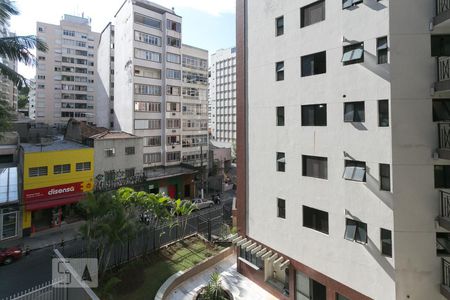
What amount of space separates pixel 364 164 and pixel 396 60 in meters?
4.60

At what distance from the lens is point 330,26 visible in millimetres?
14094

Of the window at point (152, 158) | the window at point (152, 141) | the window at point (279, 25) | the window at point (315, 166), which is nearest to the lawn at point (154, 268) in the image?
the window at point (315, 166)

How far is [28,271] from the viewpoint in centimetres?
2055

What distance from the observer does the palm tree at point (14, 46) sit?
12.4m

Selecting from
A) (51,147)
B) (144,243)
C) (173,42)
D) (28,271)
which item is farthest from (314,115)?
(173,42)

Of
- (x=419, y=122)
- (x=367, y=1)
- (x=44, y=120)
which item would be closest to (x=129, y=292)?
(x=419, y=122)

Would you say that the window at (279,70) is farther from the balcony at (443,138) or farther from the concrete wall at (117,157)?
the concrete wall at (117,157)

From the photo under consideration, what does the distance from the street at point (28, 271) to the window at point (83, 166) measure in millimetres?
9096

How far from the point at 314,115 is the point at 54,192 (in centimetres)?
2718

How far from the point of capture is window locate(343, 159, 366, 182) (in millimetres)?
12750

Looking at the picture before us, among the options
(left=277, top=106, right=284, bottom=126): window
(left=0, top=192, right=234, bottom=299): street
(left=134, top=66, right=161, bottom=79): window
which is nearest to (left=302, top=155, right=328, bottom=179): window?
(left=277, top=106, right=284, bottom=126): window

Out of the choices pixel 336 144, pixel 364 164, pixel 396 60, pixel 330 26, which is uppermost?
pixel 330 26

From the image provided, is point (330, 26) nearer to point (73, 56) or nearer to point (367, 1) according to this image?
point (367, 1)

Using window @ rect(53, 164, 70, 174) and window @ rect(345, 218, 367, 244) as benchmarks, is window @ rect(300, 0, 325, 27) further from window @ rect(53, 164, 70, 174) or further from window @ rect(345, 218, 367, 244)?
window @ rect(53, 164, 70, 174)
